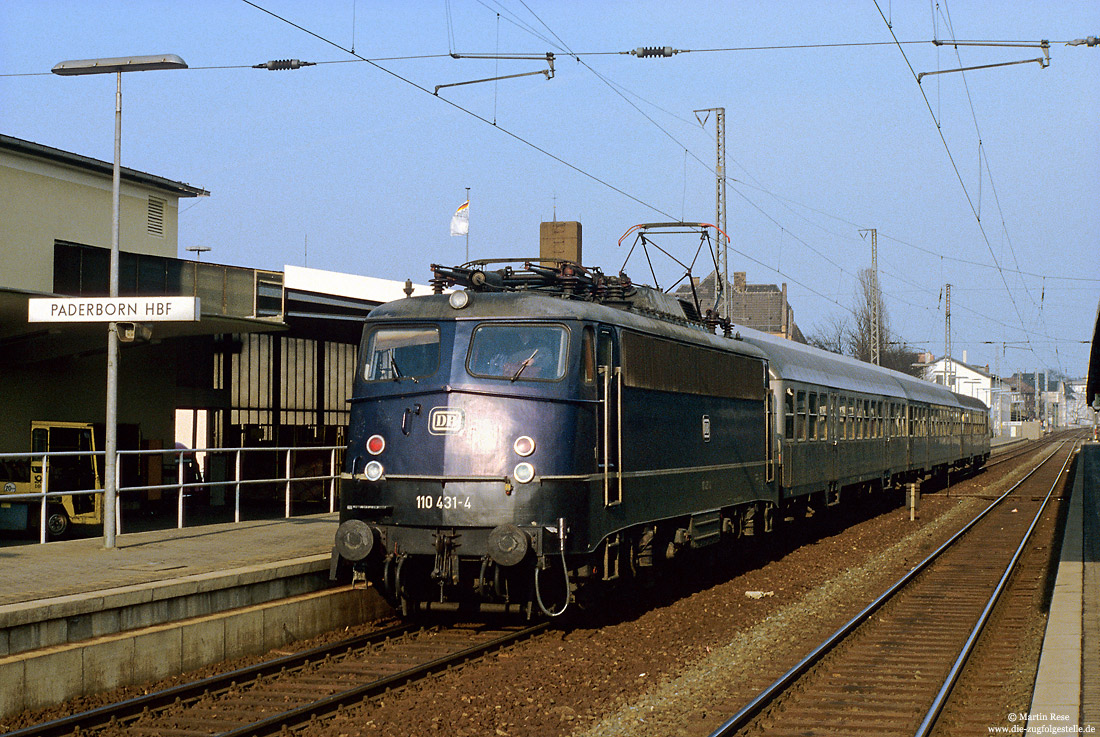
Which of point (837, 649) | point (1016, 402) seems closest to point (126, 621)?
point (837, 649)

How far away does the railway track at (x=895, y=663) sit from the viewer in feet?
27.3

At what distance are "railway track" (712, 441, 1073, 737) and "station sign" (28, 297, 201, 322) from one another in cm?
727

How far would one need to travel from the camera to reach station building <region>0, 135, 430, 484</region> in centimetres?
1817

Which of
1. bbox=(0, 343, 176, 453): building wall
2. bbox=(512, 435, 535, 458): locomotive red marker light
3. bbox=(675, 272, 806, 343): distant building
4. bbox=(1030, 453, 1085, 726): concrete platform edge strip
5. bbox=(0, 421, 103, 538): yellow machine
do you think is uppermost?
bbox=(675, 272, 806, 343): distant building

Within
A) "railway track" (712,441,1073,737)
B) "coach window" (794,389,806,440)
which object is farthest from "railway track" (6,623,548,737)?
"coach window" (794,389,806,440)

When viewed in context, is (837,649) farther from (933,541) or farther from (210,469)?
(210,469)

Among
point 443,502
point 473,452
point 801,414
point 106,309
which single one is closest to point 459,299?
point 473,452

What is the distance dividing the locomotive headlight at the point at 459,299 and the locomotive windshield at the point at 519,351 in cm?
31

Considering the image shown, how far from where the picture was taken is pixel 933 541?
2092 cm

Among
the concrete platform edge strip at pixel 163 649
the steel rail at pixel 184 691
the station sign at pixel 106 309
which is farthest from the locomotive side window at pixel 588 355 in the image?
the station sign at pixel 106 309

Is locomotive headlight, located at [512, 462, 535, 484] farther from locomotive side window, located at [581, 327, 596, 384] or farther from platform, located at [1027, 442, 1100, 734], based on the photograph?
platform, located at [1027, 442, 1100, 734]

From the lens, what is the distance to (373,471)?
35.3 ft

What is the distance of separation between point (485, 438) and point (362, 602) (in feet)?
9.98

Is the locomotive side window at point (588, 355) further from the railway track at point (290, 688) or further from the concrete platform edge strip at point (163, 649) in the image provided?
the concrete platform edge strip at point (163, 649)
